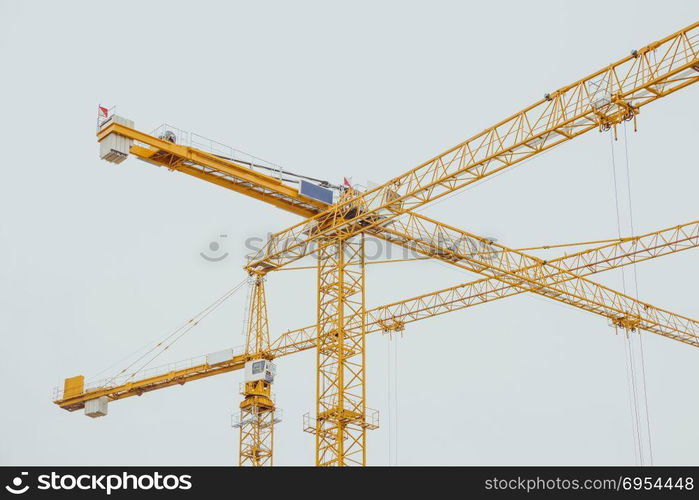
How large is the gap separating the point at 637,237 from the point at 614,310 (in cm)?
976

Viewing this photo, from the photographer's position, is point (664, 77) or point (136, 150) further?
point (136, 150)

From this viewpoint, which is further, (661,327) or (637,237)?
(661,327)

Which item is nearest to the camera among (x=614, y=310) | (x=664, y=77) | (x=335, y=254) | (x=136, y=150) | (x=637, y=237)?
(x=664, y=77)

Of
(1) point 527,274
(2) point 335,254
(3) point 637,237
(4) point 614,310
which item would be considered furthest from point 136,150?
(4) point 614,310

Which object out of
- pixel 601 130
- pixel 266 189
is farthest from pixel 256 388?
pixel 601 130

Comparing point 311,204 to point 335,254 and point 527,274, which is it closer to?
point 335,254

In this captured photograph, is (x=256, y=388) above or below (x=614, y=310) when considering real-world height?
below

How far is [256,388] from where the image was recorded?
225 ft

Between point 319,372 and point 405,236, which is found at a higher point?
point 405,236

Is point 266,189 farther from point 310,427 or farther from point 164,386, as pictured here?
point 164,386

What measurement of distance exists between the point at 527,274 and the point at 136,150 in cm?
2311

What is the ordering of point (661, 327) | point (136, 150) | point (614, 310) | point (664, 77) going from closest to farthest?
point (664, 77)
point (136, 150)
point (614, 310)
point (661, 327)

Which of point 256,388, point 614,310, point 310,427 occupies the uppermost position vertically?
point 614,310

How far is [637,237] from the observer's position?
192ft
